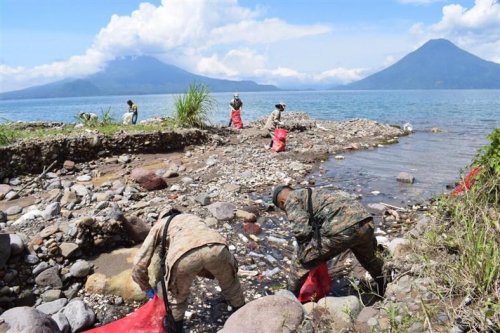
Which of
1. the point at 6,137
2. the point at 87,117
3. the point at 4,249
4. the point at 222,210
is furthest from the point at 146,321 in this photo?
the point at 87,117

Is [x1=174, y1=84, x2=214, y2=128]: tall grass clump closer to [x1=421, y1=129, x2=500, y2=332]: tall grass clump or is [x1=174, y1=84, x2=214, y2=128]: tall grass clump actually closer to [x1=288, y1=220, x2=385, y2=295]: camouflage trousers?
[x1=288, y1=220, x2=385, y2=295]: camouflage trousers

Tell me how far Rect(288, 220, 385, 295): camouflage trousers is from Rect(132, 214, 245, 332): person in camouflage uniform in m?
0.85

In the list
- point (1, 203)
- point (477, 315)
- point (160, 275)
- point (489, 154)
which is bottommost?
point (1, 203)

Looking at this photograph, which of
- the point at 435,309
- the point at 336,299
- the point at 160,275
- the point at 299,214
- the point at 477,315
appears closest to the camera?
the point at 477,315

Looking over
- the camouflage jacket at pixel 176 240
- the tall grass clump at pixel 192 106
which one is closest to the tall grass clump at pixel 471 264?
the camouflage jacket at pixel 176 240

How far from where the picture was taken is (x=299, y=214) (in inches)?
184

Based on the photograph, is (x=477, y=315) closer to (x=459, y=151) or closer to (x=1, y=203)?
(x=1, y=203)

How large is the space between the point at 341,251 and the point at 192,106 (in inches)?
442

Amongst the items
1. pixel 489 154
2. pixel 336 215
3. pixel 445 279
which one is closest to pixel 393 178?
pixel 489 154

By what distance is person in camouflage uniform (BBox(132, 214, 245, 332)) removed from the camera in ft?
12.7

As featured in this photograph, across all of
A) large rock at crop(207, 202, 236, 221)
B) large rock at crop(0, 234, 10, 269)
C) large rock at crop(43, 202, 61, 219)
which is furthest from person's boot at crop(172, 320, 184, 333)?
large rock at crop(43, 202, 61, 219)

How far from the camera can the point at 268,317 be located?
379cm

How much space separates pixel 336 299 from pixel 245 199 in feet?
14.7

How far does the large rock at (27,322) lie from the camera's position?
394 centimetres
